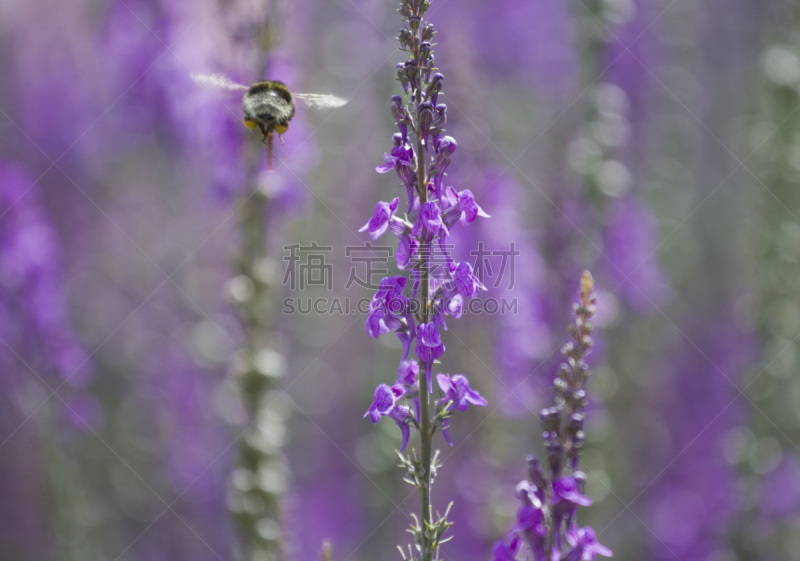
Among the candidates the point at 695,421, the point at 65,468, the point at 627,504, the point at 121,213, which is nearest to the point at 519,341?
the point at 627,504

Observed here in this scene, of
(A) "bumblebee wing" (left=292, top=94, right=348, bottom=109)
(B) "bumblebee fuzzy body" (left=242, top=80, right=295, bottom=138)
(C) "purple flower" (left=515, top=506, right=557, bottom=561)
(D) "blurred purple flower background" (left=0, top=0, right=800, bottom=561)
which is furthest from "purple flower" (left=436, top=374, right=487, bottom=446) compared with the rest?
(B) "bumblebee fuzzy body" (left=242, top=80, right=295, bottom=138)

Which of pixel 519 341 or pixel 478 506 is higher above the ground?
pixel 519 341

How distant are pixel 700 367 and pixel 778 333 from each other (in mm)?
1898

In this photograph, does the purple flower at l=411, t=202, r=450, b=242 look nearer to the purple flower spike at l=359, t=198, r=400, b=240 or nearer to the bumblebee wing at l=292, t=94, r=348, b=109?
the purple flower spike at l=359, t=198, r=400, b=240

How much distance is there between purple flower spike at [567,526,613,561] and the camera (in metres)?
2.65

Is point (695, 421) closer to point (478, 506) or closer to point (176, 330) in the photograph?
point (478, 506)

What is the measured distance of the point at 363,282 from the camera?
4.64 metres

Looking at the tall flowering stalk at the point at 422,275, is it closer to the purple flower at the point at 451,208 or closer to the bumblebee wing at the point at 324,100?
the purple flower at the point at 451,208

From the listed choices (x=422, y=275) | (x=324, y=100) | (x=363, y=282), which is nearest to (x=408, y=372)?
(x=422, y=275)

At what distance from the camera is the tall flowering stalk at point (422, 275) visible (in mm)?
2584

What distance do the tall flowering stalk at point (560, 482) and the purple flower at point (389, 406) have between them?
0.48 meters

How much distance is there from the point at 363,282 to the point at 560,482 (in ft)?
7.60

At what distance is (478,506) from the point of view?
226 inches

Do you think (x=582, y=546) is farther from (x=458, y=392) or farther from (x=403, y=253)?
(x=403, y=253)
